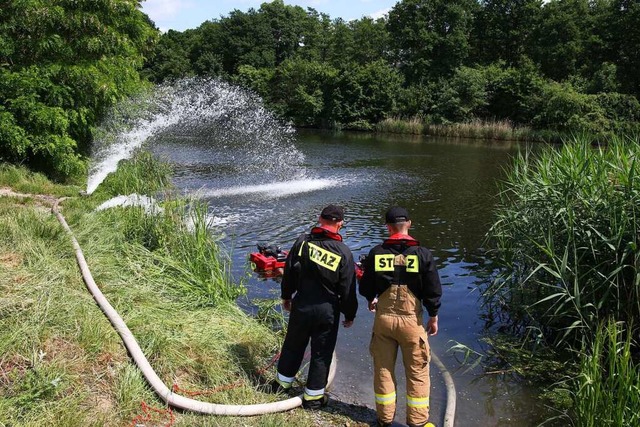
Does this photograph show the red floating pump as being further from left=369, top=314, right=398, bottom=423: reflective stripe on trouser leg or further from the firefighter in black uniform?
left=369, top=314, right=398, bottom=423: reflective stripe on trouser leg

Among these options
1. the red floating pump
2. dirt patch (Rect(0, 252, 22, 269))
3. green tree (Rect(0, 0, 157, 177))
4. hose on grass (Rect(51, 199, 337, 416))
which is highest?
green tree (Rect(0, 0, 157, 177))

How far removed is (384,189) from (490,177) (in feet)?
16.4

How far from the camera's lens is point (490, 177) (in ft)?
65.2

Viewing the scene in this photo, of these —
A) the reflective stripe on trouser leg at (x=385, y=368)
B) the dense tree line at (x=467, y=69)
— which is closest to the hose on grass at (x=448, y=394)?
the reflective stripe on trouser leg at (x=385, y=368)

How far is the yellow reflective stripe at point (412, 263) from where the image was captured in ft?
13.5

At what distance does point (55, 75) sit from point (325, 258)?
37.0 feet

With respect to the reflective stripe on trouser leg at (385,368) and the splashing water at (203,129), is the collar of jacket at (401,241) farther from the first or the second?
the splashing water at (203,129)

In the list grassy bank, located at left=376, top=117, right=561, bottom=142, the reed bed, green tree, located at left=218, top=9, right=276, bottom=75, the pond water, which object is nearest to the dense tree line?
green tree, located at left=218, top=9, right=276, bottom=75

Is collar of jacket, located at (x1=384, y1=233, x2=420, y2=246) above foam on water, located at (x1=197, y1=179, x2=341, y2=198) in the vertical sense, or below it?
above

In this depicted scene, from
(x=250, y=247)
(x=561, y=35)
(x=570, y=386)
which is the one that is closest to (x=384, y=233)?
(x=250, y=247)

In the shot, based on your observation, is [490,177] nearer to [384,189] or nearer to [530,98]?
[384,189]

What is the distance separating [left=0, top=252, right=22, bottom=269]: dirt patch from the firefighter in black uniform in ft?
10.9

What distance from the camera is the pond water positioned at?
5422 mm

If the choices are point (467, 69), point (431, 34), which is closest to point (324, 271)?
point (467, 69)
